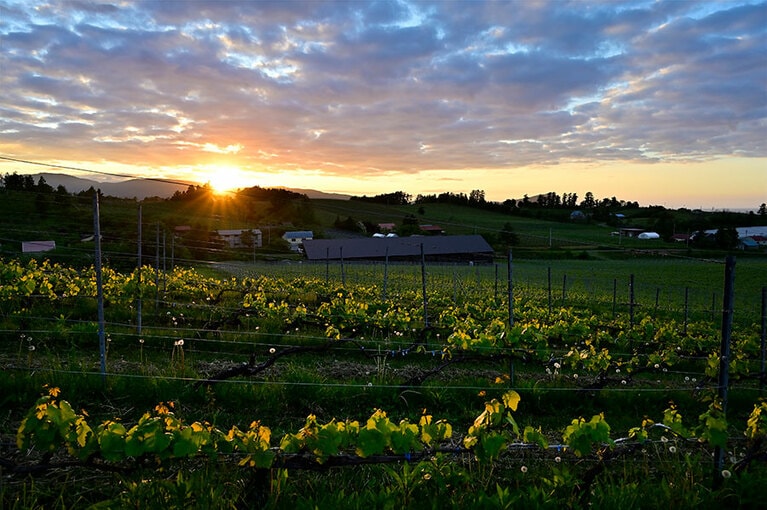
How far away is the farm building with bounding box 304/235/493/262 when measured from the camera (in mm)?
49906

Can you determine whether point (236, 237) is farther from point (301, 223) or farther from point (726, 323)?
point (726, 323)

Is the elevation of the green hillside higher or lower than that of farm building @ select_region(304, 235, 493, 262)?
higher

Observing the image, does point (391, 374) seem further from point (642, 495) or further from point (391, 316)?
point (642, 495)

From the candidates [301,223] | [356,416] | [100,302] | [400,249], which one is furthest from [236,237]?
[356,416]

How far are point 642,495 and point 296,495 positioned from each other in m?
2.57

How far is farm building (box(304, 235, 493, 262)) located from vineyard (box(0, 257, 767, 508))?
36510mm

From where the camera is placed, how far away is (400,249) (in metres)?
52.0

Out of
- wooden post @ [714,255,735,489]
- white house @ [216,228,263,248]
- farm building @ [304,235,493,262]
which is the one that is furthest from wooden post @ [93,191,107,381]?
white house @ [216,228,263,248]

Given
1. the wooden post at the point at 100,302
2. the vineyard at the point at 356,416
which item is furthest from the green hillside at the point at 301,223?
the wooden post at the point at 100,302

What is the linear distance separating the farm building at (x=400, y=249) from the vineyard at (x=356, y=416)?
120 feet

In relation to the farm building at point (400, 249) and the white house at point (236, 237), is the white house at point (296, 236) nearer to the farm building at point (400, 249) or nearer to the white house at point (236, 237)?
the white house at point (236, 237)

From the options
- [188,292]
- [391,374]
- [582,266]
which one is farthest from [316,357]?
[582,266]

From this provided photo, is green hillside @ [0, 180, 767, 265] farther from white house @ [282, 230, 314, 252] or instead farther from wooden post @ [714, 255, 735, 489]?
wooden post @ [714, 255, 735, 489]

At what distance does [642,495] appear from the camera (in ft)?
11.5
